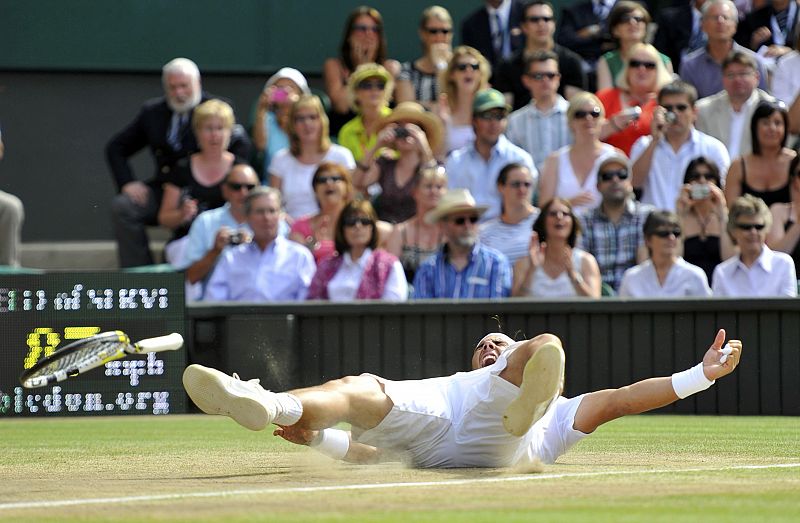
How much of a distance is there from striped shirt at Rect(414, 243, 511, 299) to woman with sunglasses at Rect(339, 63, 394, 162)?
2072 millimetres

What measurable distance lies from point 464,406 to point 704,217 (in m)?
6.15

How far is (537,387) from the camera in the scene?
6.26 metres

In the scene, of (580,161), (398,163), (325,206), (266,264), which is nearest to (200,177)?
(325,206)

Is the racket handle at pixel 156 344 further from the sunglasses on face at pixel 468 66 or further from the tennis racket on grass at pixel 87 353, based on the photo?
the sunglasses on face at pixel 468 66

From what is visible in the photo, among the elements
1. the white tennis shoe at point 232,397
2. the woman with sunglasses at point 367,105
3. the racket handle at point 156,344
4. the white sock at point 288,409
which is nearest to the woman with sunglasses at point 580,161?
the woman with sunglasses at point 367,105

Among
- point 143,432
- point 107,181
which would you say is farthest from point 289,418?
point 107,181

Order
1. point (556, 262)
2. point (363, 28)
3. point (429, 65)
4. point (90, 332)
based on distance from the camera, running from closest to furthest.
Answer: point (90, 332)
point (556, 262)
point (363, 28)
point (429, 65)

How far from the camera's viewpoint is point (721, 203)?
1238 cm

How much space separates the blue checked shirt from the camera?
12.5 m

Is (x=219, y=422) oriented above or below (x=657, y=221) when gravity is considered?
below

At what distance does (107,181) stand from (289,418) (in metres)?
11.9

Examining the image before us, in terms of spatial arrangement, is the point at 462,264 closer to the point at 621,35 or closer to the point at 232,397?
the point at 621,35

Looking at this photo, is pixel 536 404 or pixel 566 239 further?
pixel 566 239

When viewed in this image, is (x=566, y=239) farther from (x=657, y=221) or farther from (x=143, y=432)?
(x=143, y=432)
